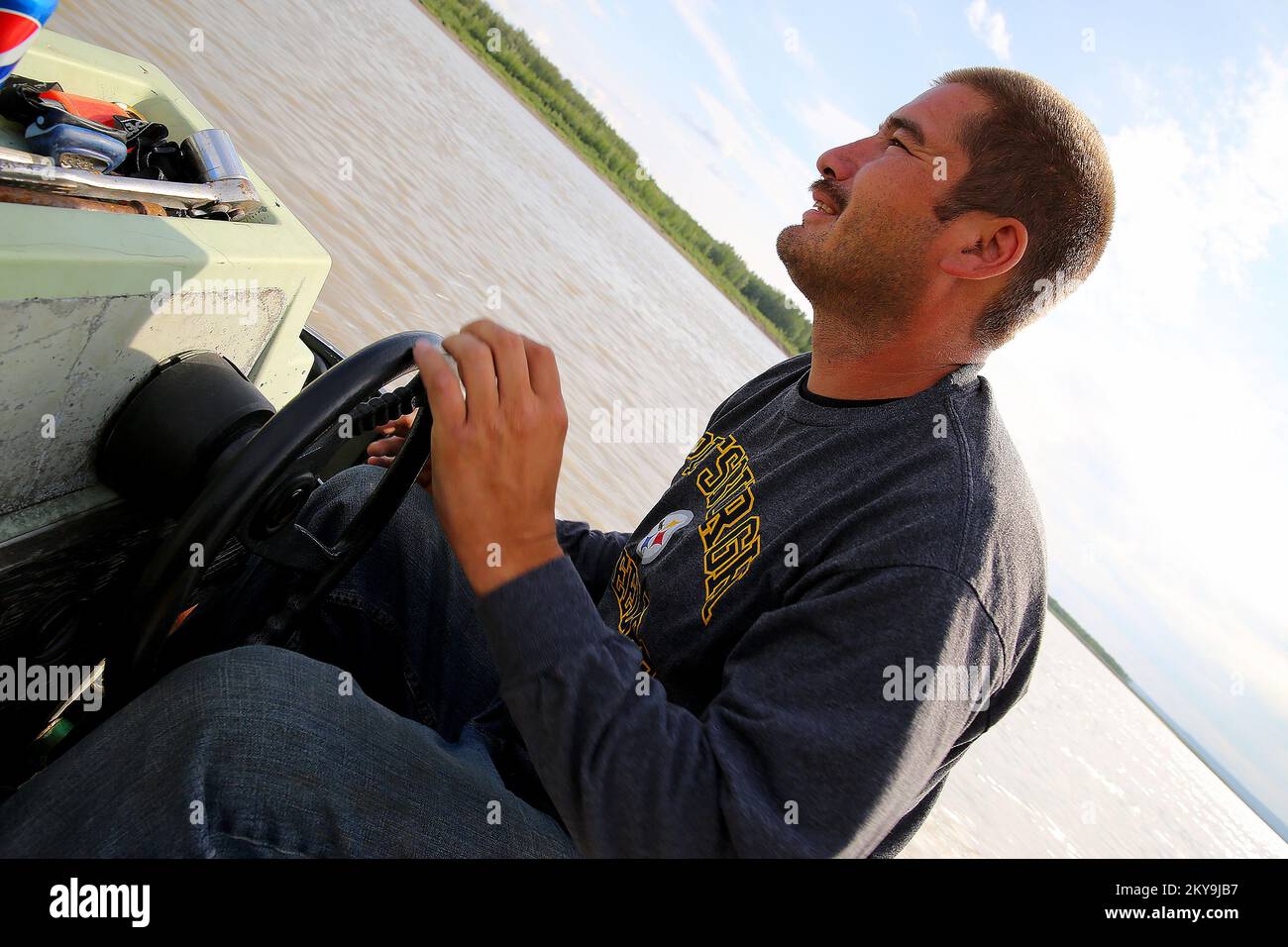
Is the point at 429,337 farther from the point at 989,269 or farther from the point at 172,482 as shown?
the point at 989,269

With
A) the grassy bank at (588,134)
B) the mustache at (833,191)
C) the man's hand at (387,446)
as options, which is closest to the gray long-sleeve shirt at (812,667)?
the mustache at (833,191)

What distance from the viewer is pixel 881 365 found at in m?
1.37

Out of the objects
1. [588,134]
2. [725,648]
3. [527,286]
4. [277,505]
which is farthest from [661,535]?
[588,134]

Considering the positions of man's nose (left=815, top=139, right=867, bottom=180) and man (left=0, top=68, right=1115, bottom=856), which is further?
man's nose (left=815, top=139, right=867, bottom=180)

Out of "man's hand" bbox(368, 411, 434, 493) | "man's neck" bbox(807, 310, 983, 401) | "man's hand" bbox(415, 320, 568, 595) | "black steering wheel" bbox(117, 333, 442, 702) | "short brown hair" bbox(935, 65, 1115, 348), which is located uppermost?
"short brown hair" bbox(935, 65, 1115, 348)

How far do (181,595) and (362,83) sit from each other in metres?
10.2

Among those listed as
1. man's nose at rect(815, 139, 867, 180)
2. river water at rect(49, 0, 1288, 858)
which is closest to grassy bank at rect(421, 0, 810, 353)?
river water at rect(49, 0, 1288, 858)

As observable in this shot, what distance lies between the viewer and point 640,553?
144 cm

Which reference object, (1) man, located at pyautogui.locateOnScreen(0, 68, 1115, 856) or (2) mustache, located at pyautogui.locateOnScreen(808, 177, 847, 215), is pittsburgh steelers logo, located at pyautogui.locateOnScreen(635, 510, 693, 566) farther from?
(2) mustache, located at pyautogui.locateOnScreen(808, 177, 847, 215)

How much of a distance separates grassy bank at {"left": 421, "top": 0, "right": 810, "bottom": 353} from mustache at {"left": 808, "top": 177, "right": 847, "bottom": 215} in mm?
17661

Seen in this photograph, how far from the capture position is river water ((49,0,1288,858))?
5.38 meters

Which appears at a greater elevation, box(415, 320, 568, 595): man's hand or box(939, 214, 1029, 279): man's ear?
box(939, 214, 1029, 279): man's ear

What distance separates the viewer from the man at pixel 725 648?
870mm
